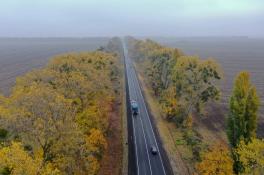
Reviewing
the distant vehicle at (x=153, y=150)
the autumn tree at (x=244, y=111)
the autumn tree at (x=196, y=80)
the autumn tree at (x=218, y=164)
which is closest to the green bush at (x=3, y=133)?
the autumn tree at (x=218, y=164)

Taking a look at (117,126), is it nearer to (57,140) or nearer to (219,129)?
(219,129)

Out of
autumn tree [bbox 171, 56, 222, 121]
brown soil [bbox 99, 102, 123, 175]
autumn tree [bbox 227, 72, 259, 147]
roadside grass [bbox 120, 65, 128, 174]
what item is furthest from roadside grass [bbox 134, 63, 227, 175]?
autumn tree [bbox 227, 72, 259, 147]

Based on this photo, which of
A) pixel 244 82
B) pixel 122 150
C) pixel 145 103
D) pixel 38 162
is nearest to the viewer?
pixel 38 162

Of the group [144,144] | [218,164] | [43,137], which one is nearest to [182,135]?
[144,144]

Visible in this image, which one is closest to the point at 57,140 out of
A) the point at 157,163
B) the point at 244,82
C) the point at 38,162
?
the point at 38,162

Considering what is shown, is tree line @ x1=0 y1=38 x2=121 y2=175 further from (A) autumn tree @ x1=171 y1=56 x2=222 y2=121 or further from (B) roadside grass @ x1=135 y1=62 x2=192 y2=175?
(A) autumn tree @ x1=171 y1=56 x2=222 y2=121
